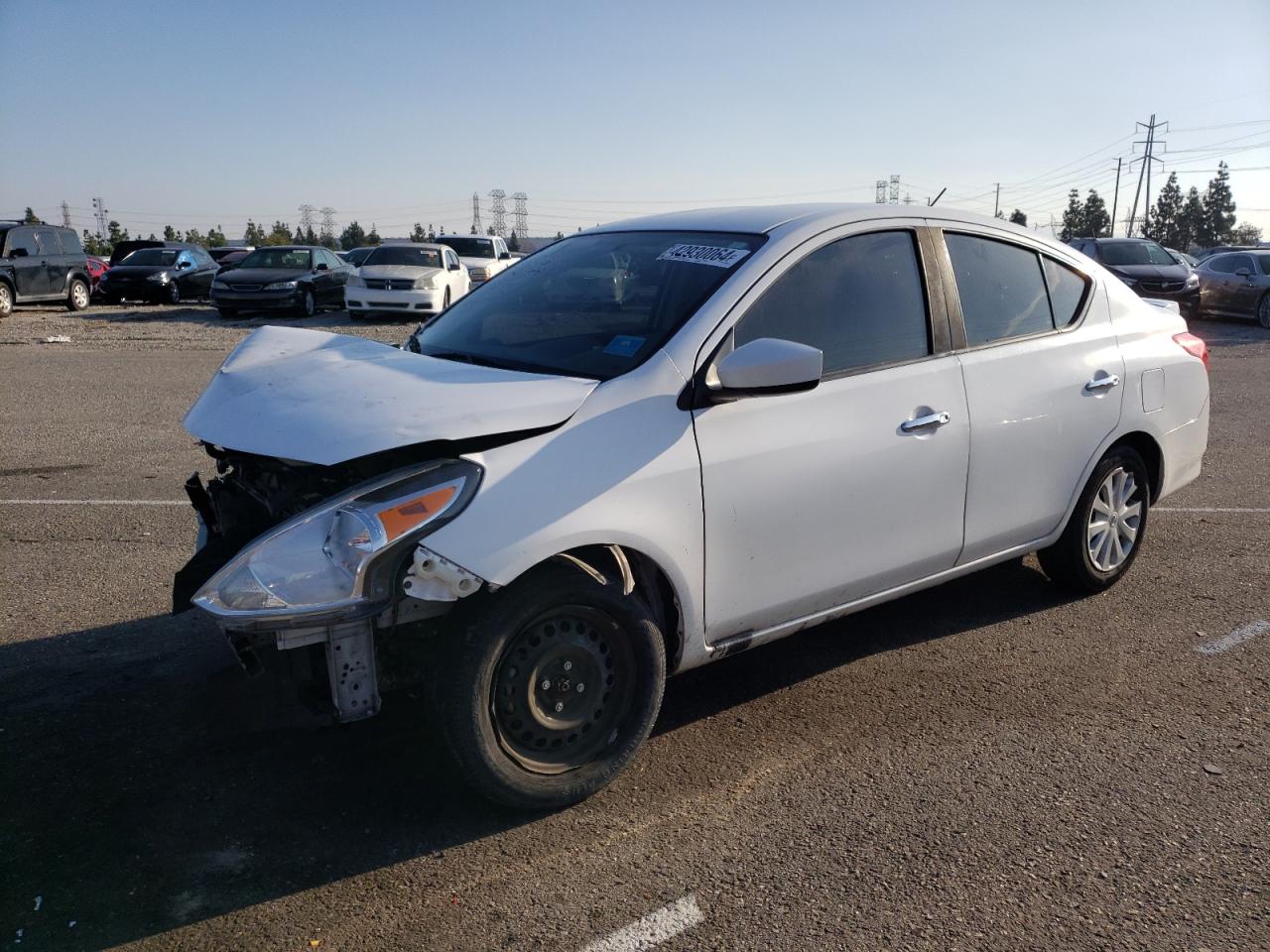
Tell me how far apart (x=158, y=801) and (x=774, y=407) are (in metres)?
2.37

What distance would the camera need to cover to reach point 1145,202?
7856 cm

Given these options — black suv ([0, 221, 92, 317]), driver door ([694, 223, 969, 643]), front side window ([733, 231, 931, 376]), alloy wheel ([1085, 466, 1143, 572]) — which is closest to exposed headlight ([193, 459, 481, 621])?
driver door ([694, 223, 969, 643])

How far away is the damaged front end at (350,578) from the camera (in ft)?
9.71

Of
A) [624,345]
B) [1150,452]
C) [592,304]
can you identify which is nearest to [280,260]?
[592,304]

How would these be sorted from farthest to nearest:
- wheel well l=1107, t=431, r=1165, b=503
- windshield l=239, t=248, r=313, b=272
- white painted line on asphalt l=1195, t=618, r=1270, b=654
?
1. windshield l=239, t=248, r=313, b=272
2. wheel well l=1107, t=431, r=1165, b=503
3. white painted line on asphalt l=1195, t=618, r=1270, b=654

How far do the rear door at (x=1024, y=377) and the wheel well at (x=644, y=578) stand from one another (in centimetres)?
147

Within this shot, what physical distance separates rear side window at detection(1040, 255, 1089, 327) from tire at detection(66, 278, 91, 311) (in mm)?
24114

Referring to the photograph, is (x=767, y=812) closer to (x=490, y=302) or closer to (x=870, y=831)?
(x=870, y=831)

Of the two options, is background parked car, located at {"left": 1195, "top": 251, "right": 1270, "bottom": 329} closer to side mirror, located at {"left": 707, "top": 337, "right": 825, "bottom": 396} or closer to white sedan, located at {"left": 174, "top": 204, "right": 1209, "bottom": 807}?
white sedan, located at {"left": 174, "top": 204, "right": 1209, "bottom": 807}

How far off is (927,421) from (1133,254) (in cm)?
2203

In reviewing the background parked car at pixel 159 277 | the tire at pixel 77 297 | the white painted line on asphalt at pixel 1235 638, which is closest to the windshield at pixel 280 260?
the tire at pixel 77 297

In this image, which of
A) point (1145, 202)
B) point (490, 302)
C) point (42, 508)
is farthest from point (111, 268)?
point (1145, 202)

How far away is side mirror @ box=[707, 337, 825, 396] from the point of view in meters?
3.41

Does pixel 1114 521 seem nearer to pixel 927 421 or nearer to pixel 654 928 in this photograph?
pixel 927 421
